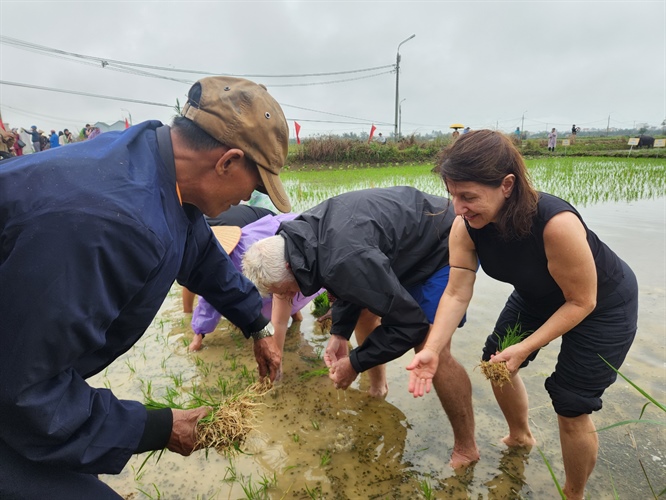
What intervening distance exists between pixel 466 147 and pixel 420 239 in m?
0.94

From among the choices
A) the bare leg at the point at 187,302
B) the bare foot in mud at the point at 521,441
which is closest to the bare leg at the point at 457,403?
the bare foot in mud at the point at 521,441

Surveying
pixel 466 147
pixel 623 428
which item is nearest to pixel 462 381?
pixel 623 428

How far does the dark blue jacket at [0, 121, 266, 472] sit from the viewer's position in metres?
Result: 1.05

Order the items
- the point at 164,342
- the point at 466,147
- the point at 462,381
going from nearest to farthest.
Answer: the point at 466,147 < the point at 462,381 < the point at 164,342

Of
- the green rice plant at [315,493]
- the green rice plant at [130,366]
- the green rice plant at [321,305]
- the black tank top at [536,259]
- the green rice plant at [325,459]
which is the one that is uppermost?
the black tank top at [536,259]

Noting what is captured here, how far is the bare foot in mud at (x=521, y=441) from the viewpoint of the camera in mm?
2551

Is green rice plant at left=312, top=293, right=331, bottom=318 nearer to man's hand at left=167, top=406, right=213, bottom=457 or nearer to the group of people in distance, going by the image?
the group of people in distance

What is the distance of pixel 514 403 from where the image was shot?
8.00 ft

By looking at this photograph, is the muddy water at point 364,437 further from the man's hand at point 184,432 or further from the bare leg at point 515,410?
the man's hand at point 184,432

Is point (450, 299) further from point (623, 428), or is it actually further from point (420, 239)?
point (623, 428)

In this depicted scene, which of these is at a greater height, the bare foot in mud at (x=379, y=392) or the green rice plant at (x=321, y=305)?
the green rice plant at (x=321, y=305)

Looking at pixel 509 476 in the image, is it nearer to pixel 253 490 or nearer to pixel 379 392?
pixel 379 392

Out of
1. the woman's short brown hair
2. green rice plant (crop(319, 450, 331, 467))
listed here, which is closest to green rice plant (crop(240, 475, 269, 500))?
green rice plant (crop(319, 450, 331, 467))

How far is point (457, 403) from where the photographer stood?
2398mm
